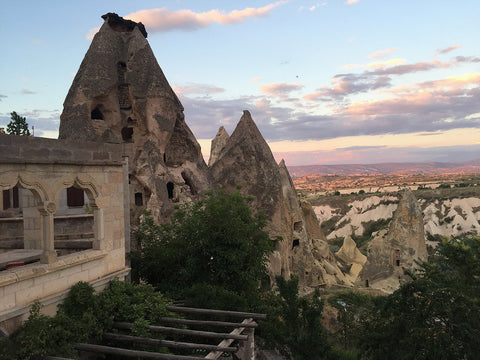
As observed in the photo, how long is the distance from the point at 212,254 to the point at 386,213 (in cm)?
6434

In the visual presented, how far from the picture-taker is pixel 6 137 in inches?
295

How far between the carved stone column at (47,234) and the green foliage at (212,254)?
4.30m

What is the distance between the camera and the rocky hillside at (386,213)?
59312mm

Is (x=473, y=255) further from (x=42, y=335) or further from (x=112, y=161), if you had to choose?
(x=42, y=335)

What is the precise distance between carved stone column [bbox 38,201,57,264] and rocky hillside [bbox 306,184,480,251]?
4785 cm

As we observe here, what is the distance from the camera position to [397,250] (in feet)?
89.1

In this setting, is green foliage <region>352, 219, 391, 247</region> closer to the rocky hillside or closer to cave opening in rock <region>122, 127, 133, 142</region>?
the rocky hillside

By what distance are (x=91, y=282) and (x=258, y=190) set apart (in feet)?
54.0

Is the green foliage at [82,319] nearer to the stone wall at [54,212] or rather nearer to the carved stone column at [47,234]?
the stone wall at [54,212]

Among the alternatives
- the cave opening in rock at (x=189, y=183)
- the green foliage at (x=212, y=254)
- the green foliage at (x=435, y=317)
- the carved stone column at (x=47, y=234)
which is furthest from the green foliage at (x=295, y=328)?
the cave opening in rock at (x=189, y=183)

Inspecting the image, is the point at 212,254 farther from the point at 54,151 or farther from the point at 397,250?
the point at 397,250

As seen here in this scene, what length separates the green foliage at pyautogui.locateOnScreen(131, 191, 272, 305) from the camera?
12156 millimetres

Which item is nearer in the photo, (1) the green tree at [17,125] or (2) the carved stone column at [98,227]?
(2) the carved stone column at [98,227]

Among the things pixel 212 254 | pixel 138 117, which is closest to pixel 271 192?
pixel 138 117
